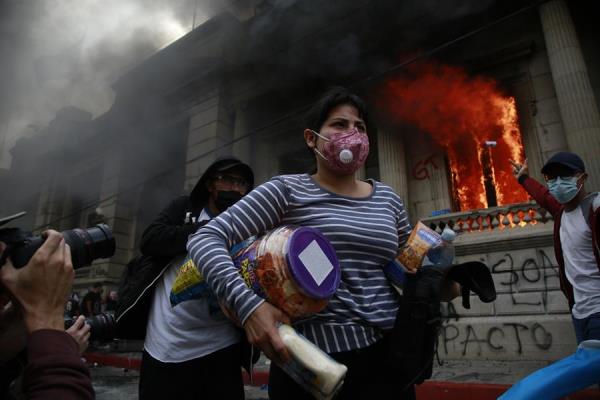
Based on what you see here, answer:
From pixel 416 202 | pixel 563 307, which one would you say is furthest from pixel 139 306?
pixel 416 202

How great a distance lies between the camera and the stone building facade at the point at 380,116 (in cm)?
582

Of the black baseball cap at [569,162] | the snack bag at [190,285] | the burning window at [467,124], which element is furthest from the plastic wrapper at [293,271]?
the burning window at [467,124]

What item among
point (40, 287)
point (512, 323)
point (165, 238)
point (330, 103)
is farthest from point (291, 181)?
point (512, 323)

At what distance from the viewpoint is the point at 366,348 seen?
128cm

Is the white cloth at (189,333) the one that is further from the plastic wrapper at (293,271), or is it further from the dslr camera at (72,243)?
the plastic wrapper at (293,271)

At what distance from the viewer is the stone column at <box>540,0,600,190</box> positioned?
236 inches

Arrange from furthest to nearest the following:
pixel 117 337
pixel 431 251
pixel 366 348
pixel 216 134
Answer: pixel 216 134 → pixel 117 337 → pixel 431 251 → pixel 366 348

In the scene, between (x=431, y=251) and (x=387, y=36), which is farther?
(x=387, y=36)

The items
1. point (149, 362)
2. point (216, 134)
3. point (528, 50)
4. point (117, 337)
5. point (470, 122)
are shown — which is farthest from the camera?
point (216, 134)

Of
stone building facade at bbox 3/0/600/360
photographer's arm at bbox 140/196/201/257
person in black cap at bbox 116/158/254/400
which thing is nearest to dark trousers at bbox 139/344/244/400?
person in black cap at bbox 116/158/254/400

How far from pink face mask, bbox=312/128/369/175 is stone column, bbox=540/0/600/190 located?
5906 mm

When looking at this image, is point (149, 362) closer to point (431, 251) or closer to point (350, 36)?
point (431, 251)

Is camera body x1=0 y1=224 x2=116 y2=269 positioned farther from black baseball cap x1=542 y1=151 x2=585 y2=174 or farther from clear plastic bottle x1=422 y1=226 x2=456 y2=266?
black baseball cap x1=542 y1=151 x2=585 y2=174

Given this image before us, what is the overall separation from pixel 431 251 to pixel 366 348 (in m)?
0.42
